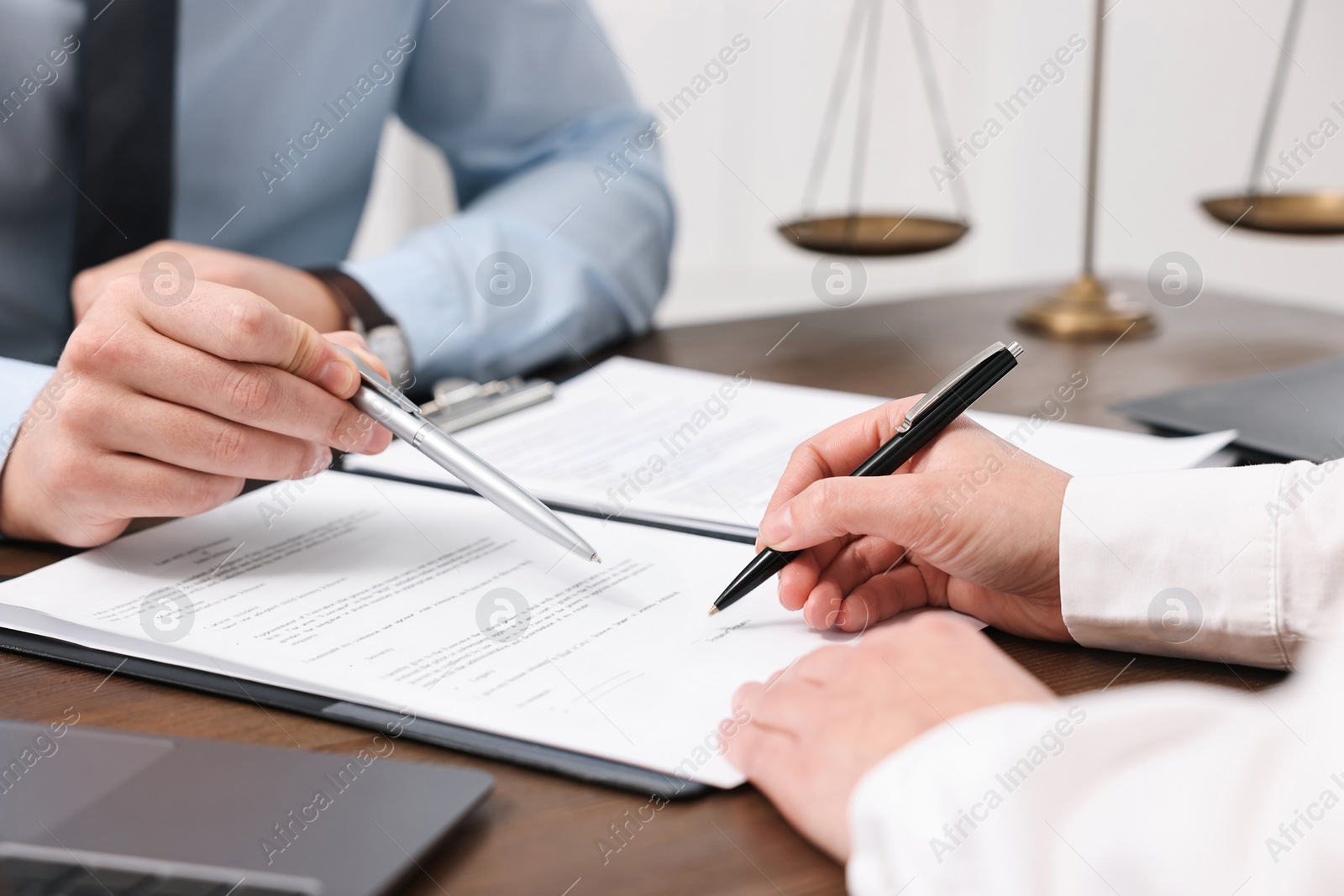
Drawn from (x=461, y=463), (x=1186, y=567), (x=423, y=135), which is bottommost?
(x=1186, y=567)

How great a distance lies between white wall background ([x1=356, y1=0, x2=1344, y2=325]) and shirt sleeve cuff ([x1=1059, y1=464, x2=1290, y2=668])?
6.71 ft

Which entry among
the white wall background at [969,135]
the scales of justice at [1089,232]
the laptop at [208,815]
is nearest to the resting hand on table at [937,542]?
the laptop at [208,815]

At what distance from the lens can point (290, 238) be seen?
130 cm

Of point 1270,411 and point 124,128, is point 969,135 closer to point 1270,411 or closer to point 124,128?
point 1270,411

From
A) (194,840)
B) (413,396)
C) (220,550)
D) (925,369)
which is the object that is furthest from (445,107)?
(194,840)

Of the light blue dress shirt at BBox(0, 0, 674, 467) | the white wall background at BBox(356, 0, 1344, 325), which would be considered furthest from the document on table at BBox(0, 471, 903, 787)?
the white wall background at BBox(356, 0, 1344, 325)

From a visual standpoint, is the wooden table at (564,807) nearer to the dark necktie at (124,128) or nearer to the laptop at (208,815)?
the laptop at (208,815)

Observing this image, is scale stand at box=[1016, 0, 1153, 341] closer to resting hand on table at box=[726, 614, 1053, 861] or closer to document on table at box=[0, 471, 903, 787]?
document on table at box=[0, 471, 903, 787]

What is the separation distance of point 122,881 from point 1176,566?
1.62 ft

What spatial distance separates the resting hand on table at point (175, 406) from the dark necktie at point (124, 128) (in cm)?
40

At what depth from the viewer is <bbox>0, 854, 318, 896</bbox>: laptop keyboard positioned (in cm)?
37

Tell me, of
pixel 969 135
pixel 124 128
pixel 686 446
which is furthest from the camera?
pixel 969 135

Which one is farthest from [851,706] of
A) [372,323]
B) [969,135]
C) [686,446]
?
[969,135]

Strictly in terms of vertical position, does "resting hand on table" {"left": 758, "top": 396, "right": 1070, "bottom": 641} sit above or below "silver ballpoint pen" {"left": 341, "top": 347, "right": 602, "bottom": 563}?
below
